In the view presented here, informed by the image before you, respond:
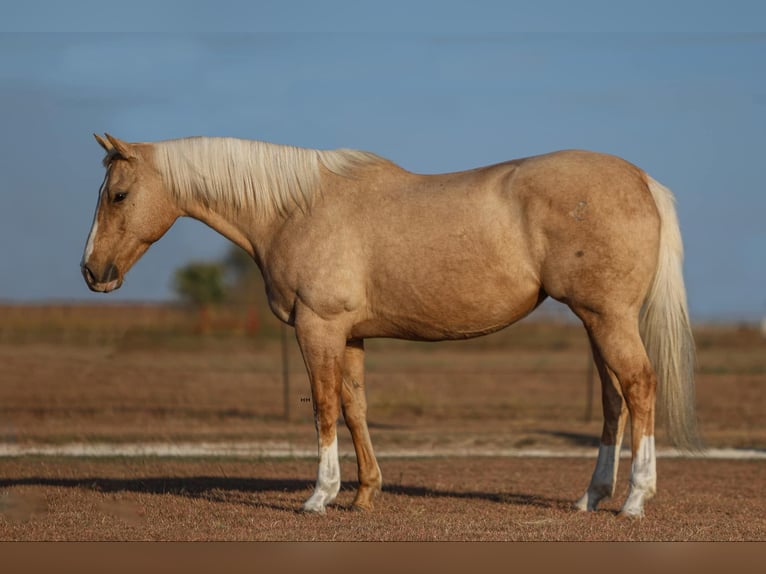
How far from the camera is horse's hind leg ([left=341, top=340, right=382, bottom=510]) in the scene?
7645 mm

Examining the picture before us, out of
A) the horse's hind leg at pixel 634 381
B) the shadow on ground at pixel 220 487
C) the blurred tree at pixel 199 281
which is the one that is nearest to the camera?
the horse's hind leg at pixel 634 381

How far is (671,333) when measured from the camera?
7.15 meters

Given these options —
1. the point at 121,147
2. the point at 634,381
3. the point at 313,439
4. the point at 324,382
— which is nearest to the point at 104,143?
the point at 121,147

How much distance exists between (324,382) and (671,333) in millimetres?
2590

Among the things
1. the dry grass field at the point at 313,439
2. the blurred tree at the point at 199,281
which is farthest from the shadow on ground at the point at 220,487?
the blurred tree at the point at 199,281

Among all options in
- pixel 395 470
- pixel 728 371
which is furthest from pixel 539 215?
pixel 728 371

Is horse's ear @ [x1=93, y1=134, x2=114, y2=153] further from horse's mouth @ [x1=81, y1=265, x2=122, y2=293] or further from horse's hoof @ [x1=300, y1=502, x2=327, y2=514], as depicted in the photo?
horse's hoof @ [x1=300, y1=502, x2=327, y2=514]

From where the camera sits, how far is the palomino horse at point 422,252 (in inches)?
271

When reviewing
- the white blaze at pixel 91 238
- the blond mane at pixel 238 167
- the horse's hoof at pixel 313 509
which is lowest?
the horse's hoof at pixel 313 509

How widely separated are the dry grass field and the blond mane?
2.43 metres

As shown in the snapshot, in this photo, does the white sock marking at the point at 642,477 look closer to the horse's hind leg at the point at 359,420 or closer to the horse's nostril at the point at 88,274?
the horse's hind leg at the point at 359,420

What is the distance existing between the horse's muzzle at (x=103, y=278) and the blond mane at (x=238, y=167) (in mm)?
779

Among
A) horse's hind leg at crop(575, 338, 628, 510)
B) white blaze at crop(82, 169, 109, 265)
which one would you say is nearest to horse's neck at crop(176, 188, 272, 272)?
white blaze at crop(82, 169, 109, 265)

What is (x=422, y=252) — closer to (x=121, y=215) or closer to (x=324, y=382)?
(x=324, y=382)
